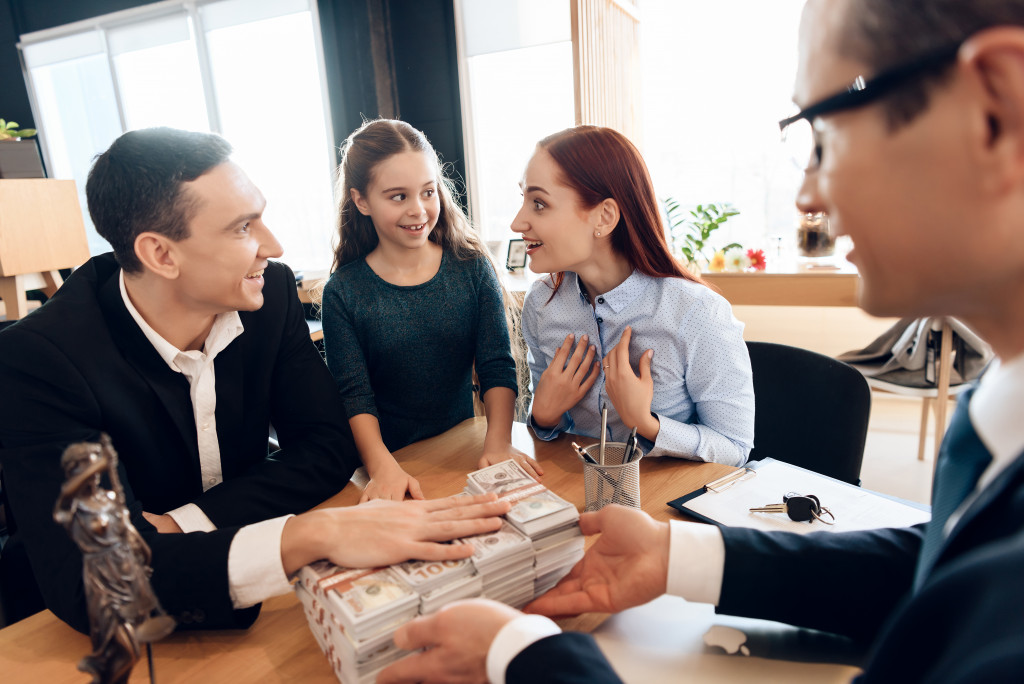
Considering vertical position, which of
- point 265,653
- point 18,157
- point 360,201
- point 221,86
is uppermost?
point 221,86

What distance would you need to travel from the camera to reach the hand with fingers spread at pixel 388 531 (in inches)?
31.0

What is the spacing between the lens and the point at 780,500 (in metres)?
1.05

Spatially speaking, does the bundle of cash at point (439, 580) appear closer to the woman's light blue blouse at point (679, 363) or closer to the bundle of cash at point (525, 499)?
the bundle of cash at point (525, 499)

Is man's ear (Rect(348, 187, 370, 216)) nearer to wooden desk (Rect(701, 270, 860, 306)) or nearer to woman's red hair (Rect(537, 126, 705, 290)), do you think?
woman's red hair (Rect(537, 126, 705, 290))

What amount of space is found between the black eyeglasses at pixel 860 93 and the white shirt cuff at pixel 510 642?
1.78 ft

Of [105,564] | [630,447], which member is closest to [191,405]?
[105,564]

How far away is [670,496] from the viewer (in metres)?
1.12

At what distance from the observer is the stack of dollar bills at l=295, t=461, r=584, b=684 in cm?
69

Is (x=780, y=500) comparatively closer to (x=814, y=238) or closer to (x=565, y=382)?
(x=565, y=382)

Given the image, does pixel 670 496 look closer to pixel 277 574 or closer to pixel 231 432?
pixel 277 574

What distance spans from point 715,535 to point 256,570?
2.06 feet

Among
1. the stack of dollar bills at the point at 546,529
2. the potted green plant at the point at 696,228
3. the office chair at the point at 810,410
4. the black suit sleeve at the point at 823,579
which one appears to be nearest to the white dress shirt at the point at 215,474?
the stack of dollar bills at the point at 546,529

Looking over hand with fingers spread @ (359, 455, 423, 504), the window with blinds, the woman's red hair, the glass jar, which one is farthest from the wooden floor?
the window with blinds

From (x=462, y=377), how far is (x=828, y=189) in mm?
1380
